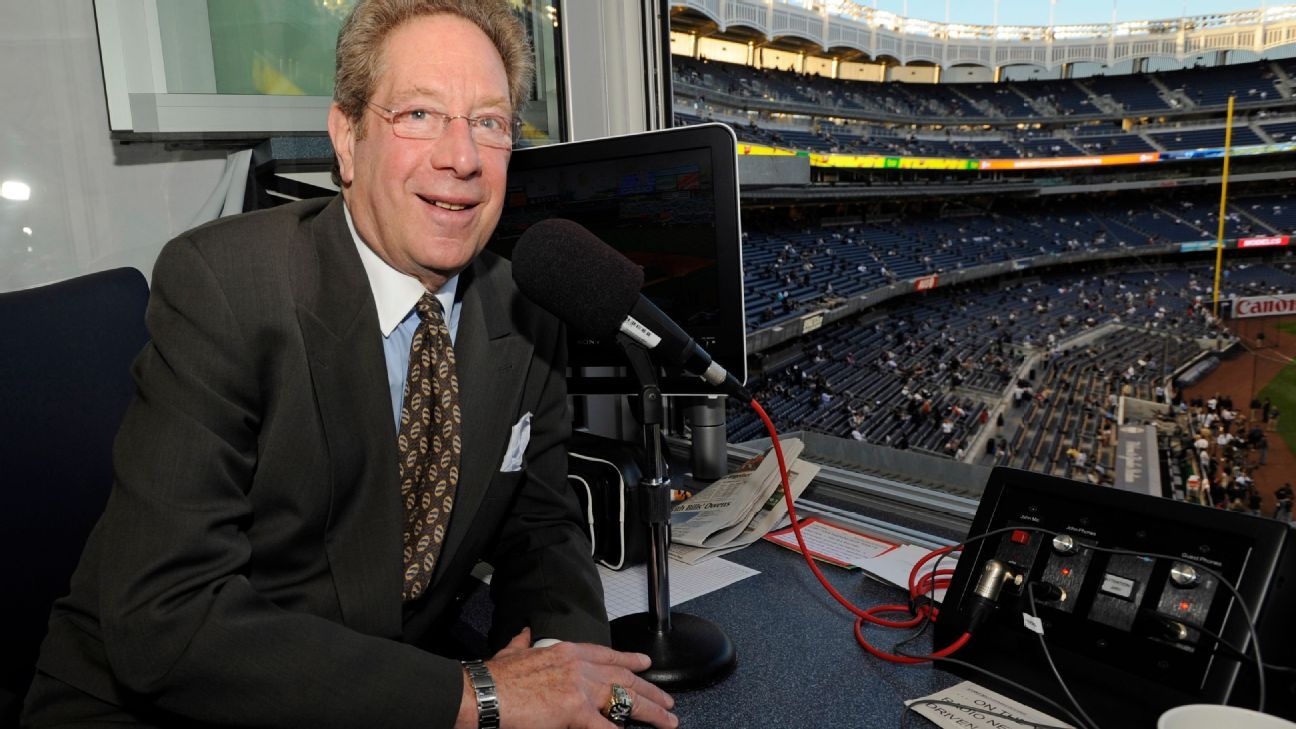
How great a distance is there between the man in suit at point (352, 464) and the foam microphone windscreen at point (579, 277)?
0.51 ft

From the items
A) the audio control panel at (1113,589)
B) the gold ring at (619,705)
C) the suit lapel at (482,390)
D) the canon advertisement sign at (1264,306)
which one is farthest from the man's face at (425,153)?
the canon advertisement sign at (1264,306)

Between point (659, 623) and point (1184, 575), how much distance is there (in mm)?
581

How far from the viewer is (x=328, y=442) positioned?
74 centimetres

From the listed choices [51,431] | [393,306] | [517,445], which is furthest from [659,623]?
[51,431]

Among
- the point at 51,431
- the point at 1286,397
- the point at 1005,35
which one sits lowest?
the point at 1286,397

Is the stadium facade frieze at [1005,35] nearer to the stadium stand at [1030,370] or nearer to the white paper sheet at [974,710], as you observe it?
the stadium stand at [1030,370]

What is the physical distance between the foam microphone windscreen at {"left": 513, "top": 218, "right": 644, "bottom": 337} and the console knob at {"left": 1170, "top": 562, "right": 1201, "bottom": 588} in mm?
628

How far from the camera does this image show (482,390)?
90 centimetres

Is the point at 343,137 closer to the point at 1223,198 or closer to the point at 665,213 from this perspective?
the point at 665,213

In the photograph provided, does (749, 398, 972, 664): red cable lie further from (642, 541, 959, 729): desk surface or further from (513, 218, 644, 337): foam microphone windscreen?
(513, 218, 644, 337): foam microphone windscreen

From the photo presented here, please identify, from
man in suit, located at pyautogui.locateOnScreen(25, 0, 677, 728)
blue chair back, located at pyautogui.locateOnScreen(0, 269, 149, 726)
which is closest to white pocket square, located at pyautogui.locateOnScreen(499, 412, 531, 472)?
man in suit, located at pyautogui.locateOnScreen(25, 0, 677, 728)

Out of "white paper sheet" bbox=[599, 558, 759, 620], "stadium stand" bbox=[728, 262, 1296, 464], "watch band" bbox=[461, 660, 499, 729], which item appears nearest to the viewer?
"watch band" bbox=[461, 660, 499, 729]

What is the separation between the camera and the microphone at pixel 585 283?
2.36 ft

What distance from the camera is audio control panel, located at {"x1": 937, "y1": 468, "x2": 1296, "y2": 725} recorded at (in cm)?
69
